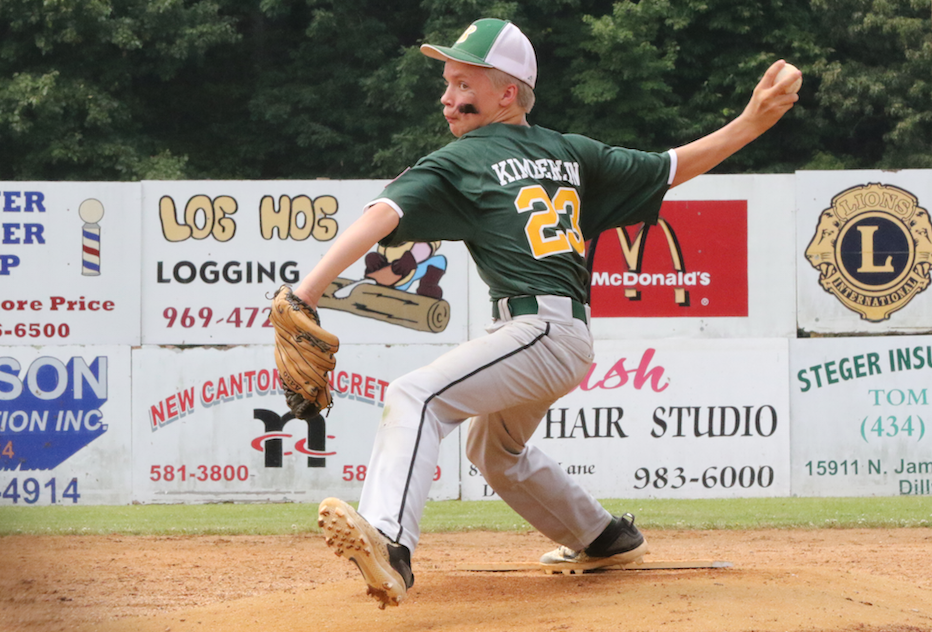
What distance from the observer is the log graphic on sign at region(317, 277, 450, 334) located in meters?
8.93

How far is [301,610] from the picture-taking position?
12.4 feet

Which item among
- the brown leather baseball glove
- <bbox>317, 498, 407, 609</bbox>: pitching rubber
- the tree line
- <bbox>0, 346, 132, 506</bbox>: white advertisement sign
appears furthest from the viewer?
the tree line

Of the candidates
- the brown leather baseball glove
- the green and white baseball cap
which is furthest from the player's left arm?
the brown leather baseball glove

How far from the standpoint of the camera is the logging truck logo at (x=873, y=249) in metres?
9.05

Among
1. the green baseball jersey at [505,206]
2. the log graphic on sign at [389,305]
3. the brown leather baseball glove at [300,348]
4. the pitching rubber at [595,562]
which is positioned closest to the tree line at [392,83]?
the log graphic on sign at [389,305]

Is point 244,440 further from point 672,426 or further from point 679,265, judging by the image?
point 679,265

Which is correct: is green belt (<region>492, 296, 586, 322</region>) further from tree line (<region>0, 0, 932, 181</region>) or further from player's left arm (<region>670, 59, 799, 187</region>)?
tree line (<region>0, 0, 932, 181</region>)

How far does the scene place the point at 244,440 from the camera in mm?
8789

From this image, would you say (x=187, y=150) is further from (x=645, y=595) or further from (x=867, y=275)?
(x=645, y=595)

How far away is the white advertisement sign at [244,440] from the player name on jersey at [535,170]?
530 cm

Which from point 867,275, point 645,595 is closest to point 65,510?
point 645,595

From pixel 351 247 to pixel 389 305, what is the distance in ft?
18.9

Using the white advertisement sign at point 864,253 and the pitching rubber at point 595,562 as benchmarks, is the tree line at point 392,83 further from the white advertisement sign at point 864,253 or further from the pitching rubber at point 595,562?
the pitching rubber at point 595,562

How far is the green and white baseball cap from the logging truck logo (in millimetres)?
6123
